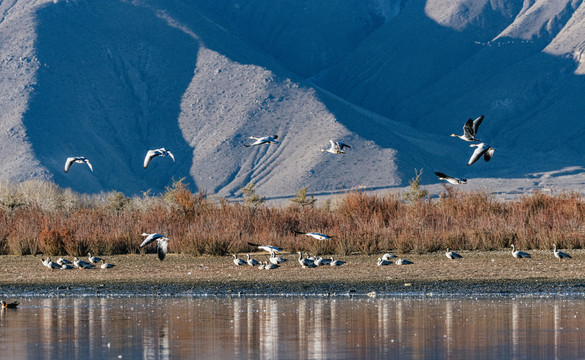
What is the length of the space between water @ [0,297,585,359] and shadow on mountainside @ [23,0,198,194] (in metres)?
70.3

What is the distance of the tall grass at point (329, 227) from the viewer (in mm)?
26188

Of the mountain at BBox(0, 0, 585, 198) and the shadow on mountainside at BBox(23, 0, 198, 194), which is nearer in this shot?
the shadow on mountainside at BBox(23, 0, 198, 194)

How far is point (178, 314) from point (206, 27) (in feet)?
345

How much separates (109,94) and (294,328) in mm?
93953

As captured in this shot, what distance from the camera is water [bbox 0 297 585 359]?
11789mm

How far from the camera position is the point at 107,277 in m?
21.5

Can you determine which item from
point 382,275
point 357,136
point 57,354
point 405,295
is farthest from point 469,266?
point 357,136

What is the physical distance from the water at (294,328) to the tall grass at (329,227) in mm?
8572

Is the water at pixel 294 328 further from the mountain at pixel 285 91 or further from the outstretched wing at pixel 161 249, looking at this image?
the mountain at pixel 285 91

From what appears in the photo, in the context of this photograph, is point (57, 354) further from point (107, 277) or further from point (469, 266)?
point (469, 266)

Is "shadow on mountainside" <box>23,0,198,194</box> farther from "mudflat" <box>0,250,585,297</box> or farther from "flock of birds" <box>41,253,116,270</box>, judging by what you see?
"mudflat" <box>0,250,585,297</box>

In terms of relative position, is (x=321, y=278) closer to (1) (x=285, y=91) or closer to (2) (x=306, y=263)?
(2) (x=306, y=263)

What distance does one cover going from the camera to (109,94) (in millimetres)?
105500

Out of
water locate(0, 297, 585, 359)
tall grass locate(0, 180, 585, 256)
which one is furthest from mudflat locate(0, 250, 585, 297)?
water locate(0, 297, 585, 359)
